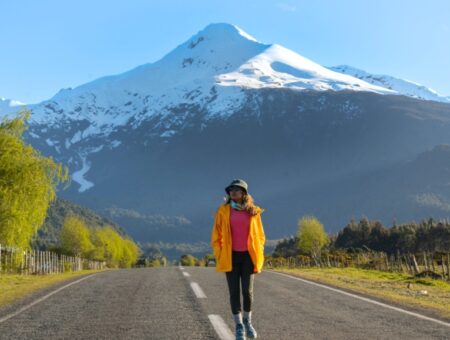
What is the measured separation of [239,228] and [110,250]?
100924 millimetres

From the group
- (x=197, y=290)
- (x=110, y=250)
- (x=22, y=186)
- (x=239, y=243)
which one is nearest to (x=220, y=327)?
(x=239, y=243)

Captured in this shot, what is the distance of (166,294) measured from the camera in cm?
1473

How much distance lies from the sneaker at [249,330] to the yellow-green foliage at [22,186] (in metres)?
16.8

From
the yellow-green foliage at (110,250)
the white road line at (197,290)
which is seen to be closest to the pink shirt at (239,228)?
the white road line at (197,290)

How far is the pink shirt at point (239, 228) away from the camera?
8.95 meters

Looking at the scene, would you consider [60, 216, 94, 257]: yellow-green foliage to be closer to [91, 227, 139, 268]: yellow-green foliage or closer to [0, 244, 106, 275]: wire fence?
[91, 227, 139, 268]: yellow-green foliage

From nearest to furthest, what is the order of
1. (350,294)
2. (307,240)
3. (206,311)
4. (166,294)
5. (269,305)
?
(206,311)
(269,305)
(166,294)
(350,294)
(307,240)

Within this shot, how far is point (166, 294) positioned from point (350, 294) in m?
5.08

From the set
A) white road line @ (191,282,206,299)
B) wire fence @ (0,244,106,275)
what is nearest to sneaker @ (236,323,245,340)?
white road line @ (191,282,206,299)

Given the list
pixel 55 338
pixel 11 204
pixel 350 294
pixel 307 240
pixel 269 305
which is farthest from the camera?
pixel 307 240

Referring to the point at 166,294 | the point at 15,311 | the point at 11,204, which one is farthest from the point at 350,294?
the point at 11,204

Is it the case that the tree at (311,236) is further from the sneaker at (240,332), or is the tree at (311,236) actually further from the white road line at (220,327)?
the sneaker at (240,332)

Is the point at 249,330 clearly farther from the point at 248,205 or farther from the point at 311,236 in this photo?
the point at 311,236

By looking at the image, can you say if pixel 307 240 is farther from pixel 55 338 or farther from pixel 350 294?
pixel 55 338
